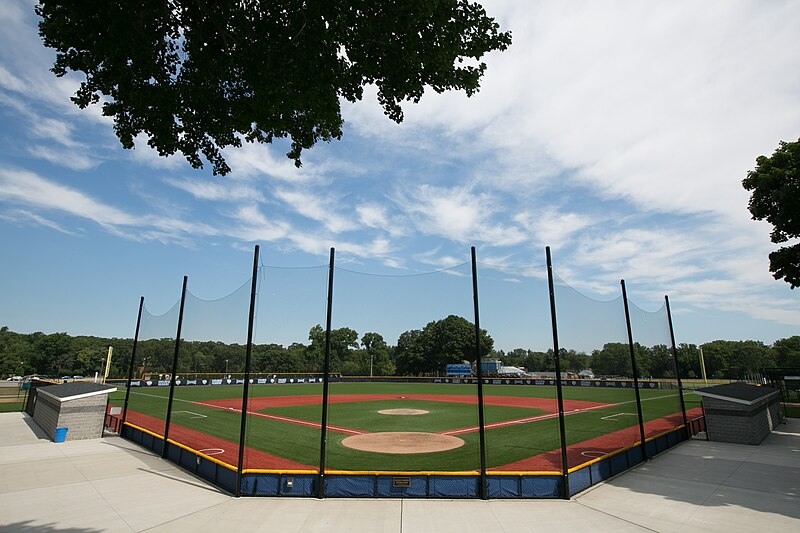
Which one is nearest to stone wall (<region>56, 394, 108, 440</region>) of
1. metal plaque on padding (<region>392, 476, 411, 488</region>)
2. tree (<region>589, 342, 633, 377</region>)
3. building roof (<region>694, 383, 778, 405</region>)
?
metal plaque on padding (<region>392, 476, 411, 488</region>)

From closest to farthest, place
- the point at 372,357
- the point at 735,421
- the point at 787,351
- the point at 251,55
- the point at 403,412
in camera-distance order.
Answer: the point at 251,55
the point at 735,421
the point at 403,412
the point at 372,357
the point at 787,351

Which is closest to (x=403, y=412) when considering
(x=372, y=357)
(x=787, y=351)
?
(x=372, y=357)

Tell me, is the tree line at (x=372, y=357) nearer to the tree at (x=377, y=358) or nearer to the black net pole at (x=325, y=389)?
the tree at (x=377, y=358)

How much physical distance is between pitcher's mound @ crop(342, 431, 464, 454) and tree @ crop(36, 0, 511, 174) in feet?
41.3

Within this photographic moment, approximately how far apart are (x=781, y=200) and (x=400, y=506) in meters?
23.2

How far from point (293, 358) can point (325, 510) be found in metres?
53.4

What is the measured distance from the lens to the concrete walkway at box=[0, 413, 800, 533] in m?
7.95

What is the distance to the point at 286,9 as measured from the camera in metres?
6.59

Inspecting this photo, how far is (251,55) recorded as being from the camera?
21.9 feet

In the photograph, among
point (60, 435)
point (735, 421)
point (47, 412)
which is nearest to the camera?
point (735, 421)

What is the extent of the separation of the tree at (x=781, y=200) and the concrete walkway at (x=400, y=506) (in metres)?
13.3

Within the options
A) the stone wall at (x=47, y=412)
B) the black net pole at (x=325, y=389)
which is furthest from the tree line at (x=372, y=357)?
the black net pole at (x=325, y=389)

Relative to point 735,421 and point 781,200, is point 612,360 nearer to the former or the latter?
point 735,421

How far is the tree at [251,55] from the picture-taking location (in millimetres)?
6078
